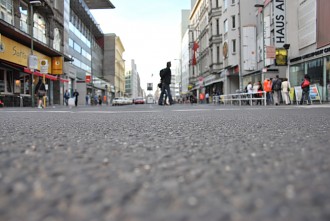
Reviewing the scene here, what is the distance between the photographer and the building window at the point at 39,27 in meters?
26.5

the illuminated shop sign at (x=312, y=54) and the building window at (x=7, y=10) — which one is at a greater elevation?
the building window at (x=7, y=10)

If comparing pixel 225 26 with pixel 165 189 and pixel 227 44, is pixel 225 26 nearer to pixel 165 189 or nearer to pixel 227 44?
pixel 227 44

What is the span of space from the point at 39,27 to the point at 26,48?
376cm

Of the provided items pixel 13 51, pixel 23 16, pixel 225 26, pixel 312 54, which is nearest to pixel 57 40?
pixel 23 16

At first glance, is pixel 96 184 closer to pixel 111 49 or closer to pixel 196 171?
pixel 196 171

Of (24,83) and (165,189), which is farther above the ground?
(24,83)

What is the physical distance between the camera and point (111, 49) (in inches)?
3334

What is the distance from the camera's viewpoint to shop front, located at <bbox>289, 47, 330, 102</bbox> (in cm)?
1875

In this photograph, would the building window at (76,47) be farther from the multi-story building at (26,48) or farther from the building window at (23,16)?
the building window at (23,16)

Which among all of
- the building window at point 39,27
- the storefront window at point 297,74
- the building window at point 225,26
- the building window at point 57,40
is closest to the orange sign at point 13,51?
the building window at point 39,27

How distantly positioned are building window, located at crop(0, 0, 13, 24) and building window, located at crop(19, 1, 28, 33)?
154 centimetres

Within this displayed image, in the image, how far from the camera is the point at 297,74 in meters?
22.7

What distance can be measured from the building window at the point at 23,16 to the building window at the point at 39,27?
166 centimetres

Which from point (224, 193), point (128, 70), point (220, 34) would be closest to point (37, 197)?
point (224, 193)
